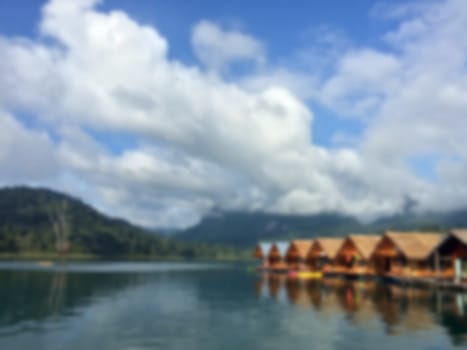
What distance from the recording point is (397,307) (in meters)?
36.5

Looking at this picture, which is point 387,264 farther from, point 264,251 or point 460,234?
point 264,251

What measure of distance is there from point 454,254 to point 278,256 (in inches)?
1793

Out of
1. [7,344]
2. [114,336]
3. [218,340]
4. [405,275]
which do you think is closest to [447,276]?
[405,275]

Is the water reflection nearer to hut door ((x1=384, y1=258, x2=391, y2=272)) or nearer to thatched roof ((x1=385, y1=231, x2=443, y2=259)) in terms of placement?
thatched roof ((x1=385, y1=231, x2=443, y2=259))

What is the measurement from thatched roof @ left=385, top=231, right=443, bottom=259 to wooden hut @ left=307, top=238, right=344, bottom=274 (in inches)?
611

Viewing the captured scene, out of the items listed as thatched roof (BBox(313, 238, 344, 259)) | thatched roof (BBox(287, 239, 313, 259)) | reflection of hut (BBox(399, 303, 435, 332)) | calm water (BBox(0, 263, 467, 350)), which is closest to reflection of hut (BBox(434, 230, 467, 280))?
calm water (BBox(0, 263, 467, 350))

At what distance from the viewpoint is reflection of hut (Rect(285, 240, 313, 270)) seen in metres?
86.3

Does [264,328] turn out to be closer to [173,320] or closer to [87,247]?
[173,320]

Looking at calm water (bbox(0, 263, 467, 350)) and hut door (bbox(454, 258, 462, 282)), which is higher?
hut door (bbox(454, 258, 462, 282))

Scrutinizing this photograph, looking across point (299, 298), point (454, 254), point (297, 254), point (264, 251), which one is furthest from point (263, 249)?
point (299, 298)

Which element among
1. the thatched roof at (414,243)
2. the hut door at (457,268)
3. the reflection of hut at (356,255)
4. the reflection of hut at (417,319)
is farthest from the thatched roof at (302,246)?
the reflection of hut at (417,319)

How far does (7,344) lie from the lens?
21328mm

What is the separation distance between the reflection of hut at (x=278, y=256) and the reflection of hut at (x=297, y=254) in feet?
3.92

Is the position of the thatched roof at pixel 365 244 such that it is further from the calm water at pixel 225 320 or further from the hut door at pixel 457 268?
the calm water at pixel 225 320
